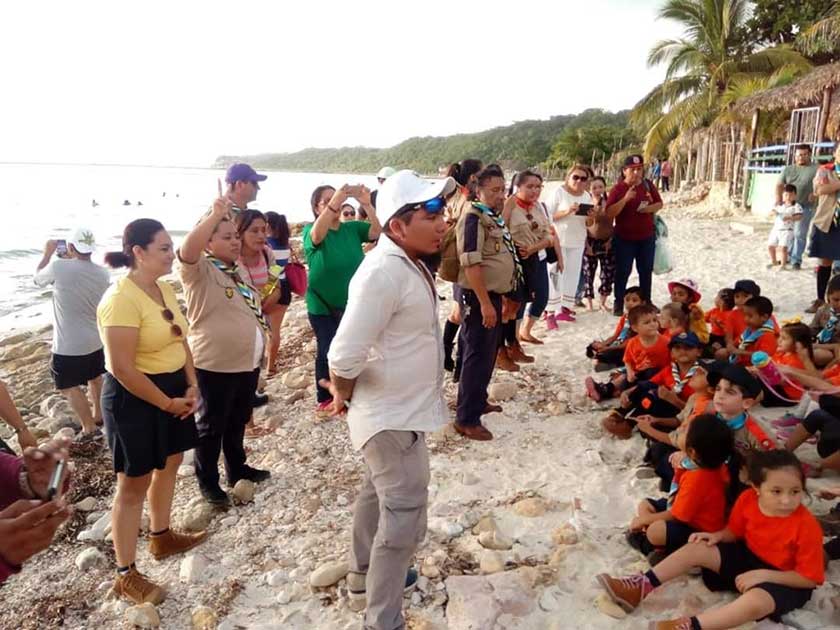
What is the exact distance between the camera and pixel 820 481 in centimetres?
316

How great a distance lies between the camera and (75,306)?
15.4 feet

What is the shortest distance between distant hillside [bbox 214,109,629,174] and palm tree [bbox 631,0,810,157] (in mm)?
17878

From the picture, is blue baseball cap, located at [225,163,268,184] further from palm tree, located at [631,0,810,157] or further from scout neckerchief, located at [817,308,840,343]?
palm tree, located at [631,0,810,157]

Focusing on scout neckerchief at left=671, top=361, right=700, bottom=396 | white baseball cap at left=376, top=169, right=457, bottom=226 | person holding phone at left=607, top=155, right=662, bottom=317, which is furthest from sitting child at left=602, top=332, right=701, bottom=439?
white baseball cap at left=376, top=169, right=457, bottom=226

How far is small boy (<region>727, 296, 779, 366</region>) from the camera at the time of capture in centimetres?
446

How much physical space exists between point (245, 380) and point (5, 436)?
3937 mm

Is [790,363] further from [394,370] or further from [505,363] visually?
[394,370]

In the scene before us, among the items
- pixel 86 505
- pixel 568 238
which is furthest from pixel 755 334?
pixel 86 505

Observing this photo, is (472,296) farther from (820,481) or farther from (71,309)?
(71,309)

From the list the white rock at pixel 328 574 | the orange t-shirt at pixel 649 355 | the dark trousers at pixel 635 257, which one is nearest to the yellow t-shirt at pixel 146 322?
the white rock at pixel 328 574

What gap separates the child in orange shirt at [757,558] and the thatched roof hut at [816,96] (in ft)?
41.2

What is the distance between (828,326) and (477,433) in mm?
2928

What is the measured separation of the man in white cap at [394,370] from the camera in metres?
2.09

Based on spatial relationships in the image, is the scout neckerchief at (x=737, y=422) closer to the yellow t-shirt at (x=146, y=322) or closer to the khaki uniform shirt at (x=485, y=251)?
the khaki uniform shirt at (x=485, y=251)
